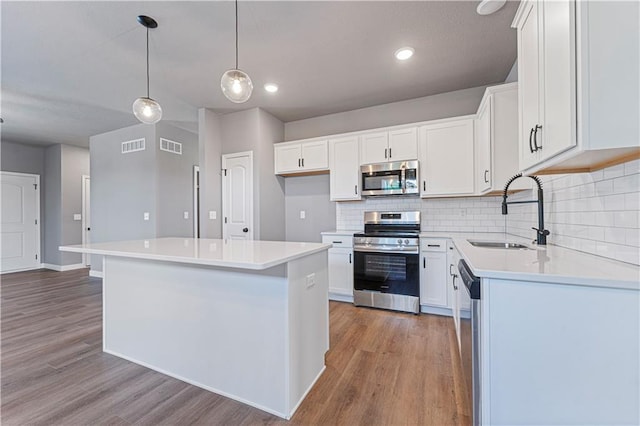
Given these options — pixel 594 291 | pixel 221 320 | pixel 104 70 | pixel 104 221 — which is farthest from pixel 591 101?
pixel 104 221

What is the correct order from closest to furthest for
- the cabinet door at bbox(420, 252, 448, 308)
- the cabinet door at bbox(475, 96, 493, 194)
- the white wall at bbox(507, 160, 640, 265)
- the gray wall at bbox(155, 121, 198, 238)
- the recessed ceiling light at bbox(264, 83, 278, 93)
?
the white wall at bbox(507, 160, 640, 265)
the cabinet door at bbox(475, 96, 493, 194)
the cabinet door at bbox(420, 252, 448, 308)
the recessed ceiling light at bbox(264, 83, 278, 93)
the gray wall at bbox(155, 121, 198, 238)

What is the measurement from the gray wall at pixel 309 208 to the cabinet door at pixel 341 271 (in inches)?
27.1

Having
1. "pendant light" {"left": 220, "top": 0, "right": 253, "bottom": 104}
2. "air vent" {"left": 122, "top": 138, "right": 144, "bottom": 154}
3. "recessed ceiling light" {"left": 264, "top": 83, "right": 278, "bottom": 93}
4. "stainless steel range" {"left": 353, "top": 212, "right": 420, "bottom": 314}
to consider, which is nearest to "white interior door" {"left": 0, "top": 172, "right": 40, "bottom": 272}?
"air vent" {"left": 122, "top": 138, "right": 144, "bottom": 154}

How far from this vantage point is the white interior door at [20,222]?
554 cm

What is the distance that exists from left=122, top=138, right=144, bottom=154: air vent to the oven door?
4196 millimetres

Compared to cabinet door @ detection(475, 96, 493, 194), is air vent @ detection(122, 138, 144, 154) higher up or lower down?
higher up

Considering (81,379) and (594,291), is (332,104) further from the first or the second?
(81,379)

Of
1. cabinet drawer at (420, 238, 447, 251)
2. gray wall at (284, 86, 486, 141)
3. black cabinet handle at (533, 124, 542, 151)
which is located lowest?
cabinet drawer at (420, 238, 447, 251)

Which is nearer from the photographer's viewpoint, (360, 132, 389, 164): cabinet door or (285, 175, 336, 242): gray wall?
(360, 132, 389, 164): cabinet door

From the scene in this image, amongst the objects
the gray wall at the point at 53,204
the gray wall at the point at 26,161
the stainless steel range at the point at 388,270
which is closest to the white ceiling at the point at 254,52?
the stainless steel range at the point at 388,270

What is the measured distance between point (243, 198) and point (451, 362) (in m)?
3.19

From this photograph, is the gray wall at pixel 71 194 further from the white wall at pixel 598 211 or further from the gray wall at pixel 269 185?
the white wall at pixel 598 211

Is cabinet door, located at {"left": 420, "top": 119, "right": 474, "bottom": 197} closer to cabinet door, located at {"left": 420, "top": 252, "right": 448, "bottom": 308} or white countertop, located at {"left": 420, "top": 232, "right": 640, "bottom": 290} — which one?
cabinet door, located at {"left": 420, "top": 252, "right": 448, "bottom": 308}

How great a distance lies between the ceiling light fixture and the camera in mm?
A: 1956
